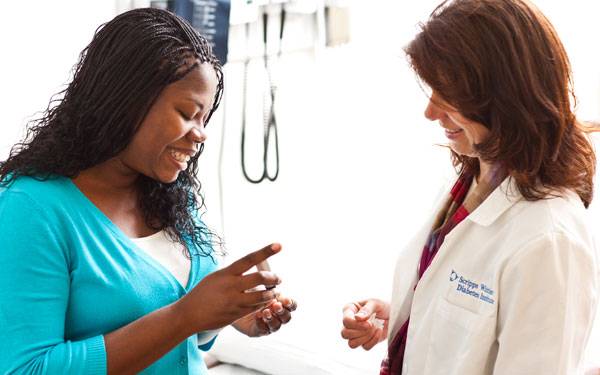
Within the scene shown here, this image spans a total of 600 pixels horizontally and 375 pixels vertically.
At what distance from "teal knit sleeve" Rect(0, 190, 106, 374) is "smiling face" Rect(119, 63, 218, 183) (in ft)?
0.65

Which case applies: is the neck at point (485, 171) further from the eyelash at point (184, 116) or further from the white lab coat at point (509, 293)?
the eyelash at point (184, 116)

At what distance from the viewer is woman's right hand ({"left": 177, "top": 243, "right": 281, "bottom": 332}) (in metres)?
1.07

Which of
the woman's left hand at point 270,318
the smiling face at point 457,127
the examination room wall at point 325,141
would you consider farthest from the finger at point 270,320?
the examination room wall at point 325,141

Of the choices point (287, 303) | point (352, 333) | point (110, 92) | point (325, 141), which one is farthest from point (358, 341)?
point (325, 141)

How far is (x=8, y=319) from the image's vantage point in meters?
1.04

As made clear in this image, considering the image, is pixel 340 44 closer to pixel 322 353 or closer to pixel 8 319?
pixel 322 353

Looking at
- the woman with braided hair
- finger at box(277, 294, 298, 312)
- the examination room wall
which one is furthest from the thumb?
the examination room wall

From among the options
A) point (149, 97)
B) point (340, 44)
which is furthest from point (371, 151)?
point (149, 97)

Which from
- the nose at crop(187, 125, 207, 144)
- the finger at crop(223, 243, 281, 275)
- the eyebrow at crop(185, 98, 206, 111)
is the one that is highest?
the eyebrow at crop(185, 98, 206, 111)

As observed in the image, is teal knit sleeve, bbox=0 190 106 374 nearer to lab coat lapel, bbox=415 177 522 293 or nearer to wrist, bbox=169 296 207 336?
wrist, bbox=169 296 207 336

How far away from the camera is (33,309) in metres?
1.04

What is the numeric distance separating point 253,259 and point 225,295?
7cm

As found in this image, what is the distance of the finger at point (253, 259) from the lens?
1.07 m

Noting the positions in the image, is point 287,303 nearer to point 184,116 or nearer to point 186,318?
point 186,318
